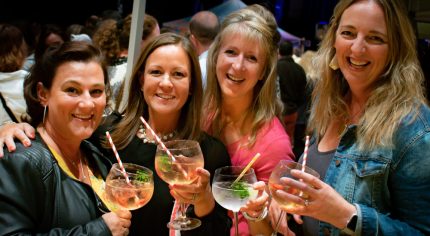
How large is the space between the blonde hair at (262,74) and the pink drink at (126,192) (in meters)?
0.82

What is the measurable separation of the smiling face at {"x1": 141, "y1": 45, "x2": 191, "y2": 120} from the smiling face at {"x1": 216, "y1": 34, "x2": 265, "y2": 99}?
0.35 meters

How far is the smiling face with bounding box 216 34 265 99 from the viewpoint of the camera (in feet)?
7.72

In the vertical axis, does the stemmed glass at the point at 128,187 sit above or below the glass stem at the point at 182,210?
above

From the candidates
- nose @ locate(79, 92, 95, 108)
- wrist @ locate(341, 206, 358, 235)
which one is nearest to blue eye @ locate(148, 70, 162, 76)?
nose @ locate(79, 92, 95, 108)

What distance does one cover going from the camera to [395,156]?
1.57 m

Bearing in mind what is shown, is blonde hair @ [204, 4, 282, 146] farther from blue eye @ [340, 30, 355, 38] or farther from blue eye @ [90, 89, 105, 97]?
blue eye @ [90, 89, 105, 97]

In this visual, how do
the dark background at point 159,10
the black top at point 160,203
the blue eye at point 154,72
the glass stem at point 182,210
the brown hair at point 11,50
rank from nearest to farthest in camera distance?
the glass stem at point 182,210
the black top at point 160,203
the blue eye at point 154,72
the brown hair at point 11,50
the dark background at point 159,10

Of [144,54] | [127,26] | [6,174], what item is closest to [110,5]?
[127,26]

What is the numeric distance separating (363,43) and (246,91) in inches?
32.8

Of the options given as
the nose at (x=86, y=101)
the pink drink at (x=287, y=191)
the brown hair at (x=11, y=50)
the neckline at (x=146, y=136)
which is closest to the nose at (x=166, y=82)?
the neckline at (x=146, y=136)

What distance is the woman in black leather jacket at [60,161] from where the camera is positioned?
1.43 metres

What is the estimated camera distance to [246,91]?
95.0 inches

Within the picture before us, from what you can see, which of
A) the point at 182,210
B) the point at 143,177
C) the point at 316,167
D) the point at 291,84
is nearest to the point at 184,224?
the point at 182,210

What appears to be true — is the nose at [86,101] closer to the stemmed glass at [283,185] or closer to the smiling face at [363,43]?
the stemmed glass at [283,185]
